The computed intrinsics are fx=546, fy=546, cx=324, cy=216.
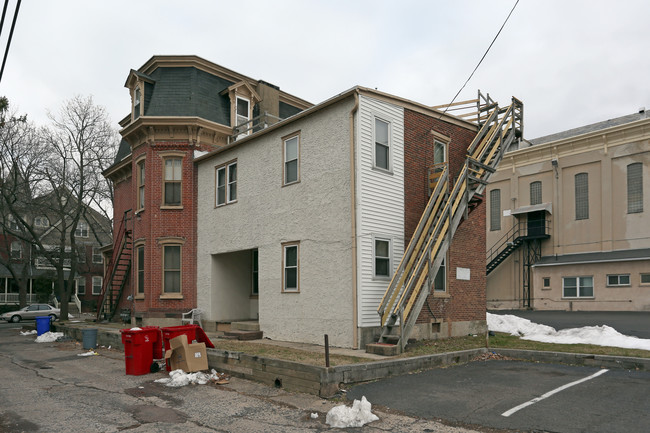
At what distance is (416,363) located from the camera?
1155cm

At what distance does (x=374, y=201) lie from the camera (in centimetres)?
1470

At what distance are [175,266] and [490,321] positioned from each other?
40.1 feet

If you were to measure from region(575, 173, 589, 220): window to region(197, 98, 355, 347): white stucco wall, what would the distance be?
2538cm

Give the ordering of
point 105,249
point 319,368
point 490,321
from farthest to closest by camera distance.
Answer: point 105,249 < point 490,321 < point 319,368

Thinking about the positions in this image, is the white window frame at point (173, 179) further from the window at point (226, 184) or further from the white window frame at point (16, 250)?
the white window frame at point (16, 250)

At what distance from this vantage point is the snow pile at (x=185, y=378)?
444 inches

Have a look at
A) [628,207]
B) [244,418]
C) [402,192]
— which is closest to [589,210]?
[628,207]

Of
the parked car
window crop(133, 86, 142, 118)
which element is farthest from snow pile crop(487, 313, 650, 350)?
the parked car

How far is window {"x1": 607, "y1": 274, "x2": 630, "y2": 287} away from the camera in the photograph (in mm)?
31750

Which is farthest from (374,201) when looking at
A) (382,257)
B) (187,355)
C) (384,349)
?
(187,355)

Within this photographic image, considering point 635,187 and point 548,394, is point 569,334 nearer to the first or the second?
point 548,394

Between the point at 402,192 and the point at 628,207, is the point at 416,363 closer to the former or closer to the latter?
the point at 402,192

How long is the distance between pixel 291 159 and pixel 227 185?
3.90 meters

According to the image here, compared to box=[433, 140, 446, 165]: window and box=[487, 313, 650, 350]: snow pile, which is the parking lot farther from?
box=[433, 140, 446, 165]: window
